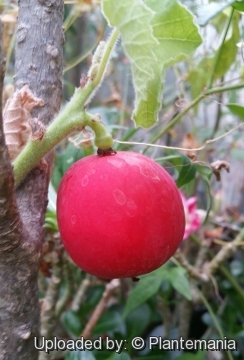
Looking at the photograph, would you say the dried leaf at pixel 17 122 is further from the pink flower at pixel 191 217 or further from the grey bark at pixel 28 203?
the pink flower at pixel 191 217

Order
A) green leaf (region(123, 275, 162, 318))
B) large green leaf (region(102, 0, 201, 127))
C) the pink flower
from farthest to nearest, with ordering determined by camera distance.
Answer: the pink flower → green leaf (region(123, 275, 162, 318)) → large green leaf (region(102, 0, 201, 127))

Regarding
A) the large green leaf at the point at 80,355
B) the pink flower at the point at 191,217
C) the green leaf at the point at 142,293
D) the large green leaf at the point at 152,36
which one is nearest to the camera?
the large green leaf at the point at 152,36

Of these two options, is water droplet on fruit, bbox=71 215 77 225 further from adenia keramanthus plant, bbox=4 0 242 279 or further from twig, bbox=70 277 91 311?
twig, bbox=70 277 91 311

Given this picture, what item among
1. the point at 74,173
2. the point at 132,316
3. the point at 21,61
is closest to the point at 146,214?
the point at 74,173

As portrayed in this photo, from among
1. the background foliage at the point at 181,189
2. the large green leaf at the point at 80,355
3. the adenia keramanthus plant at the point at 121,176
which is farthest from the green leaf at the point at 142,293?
the adenia keramanthus plant at the point at 121,176

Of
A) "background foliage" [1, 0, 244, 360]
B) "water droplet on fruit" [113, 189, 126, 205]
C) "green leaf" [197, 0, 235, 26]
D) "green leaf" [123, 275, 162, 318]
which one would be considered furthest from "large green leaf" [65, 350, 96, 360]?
"green leaf" [197, 0, 235, 26]

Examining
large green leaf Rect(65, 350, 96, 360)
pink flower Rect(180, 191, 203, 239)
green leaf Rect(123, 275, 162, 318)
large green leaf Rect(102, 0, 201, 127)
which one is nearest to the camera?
large green leaf Rect(102, 0, 201, 127)
